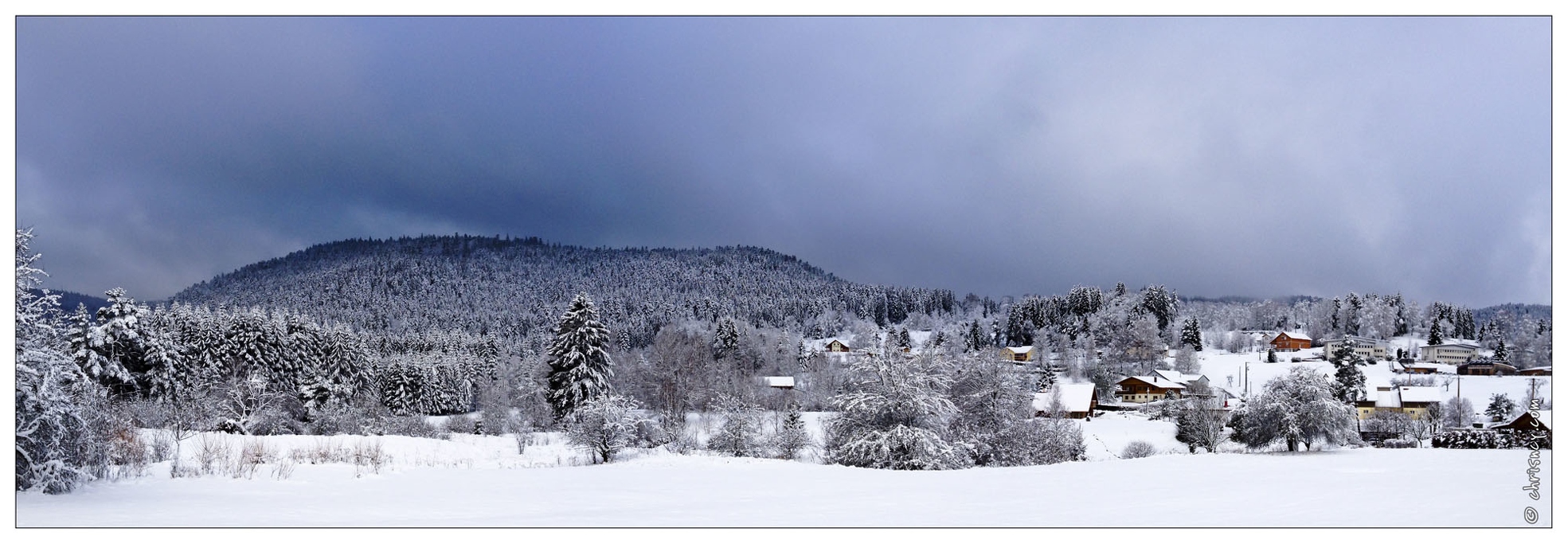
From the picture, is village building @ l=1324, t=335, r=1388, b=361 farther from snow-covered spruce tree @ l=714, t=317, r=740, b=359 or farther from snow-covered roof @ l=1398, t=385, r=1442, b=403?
snow-covered spruce tree @ l=714, t=317, r=740, b=359

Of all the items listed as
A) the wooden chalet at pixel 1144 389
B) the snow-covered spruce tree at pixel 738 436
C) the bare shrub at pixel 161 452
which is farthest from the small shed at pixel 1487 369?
the bare shrub at pixel 161 452

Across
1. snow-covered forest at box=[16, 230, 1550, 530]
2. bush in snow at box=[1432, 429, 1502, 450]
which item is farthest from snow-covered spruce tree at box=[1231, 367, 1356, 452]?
bush in snow at box=[1432, 429, 1502, 450]

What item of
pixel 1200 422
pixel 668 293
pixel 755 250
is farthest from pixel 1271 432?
pixel 755 250

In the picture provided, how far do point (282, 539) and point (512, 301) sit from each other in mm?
143700

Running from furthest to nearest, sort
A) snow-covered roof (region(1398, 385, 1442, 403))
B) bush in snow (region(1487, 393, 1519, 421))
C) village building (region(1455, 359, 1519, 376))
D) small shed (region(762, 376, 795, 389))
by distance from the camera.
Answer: small shed (region(762, 376, 795, 389)), village building (region(1455, 359, 1519, 376)), snow-covered roof (region(1398, 385, 1442, 403)), bush in snow (region(1487, 393, 1519, 421))

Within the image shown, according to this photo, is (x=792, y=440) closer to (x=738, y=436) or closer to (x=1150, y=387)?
(x=738, y=436)

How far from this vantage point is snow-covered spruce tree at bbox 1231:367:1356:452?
3058 centimetres

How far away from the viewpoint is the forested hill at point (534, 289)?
399 ft

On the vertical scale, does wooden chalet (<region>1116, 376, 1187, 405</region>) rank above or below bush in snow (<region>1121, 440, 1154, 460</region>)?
below

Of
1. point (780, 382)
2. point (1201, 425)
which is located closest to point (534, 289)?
point (780, 382)

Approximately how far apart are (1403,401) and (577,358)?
5104 centimetres

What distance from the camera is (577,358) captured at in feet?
128

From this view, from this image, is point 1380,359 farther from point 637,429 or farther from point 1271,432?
point 637,429

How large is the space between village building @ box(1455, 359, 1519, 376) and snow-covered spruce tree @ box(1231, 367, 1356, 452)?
2915 centimetres
